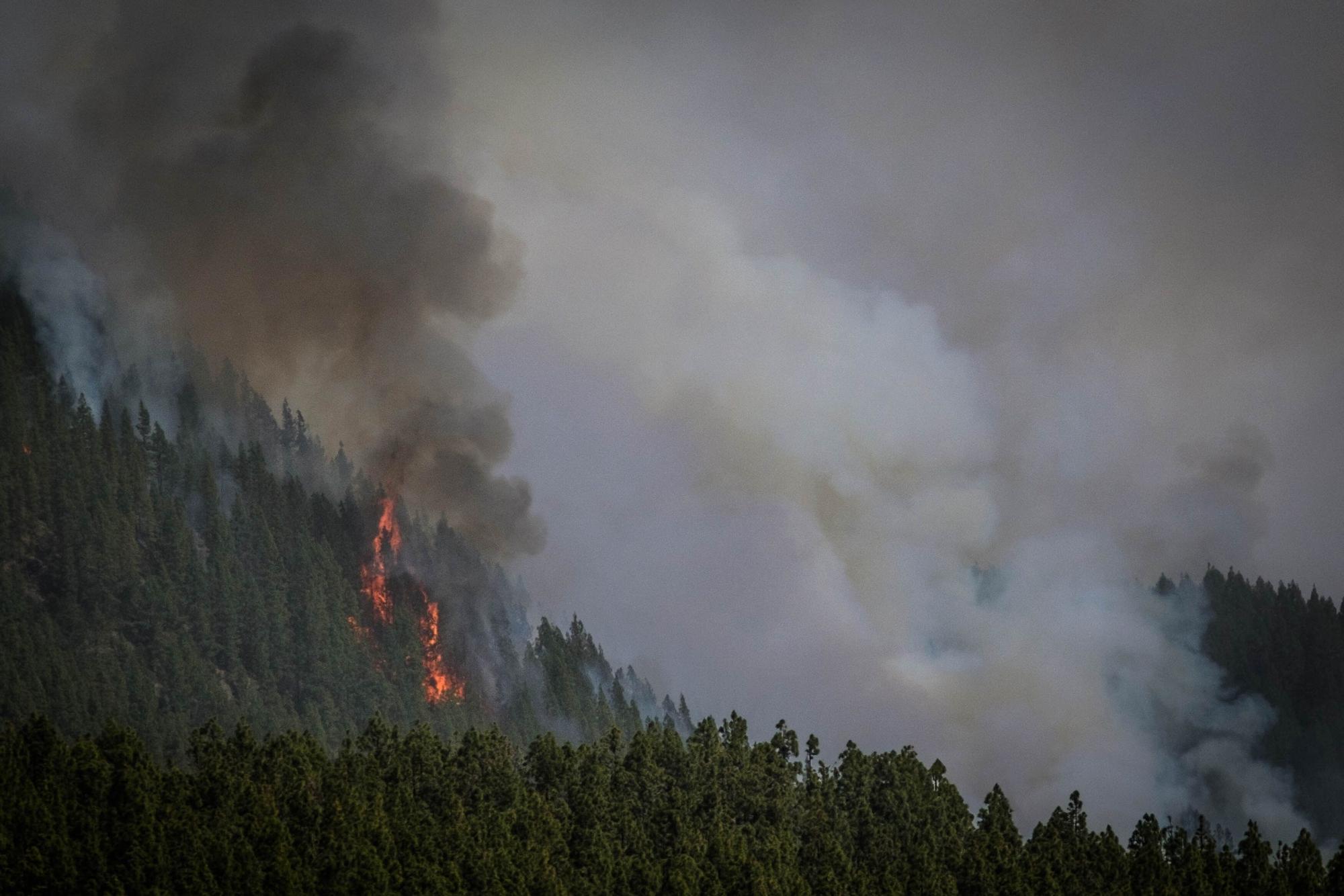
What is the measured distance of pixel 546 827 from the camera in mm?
130125

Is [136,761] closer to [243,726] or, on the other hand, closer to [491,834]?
[243,726]

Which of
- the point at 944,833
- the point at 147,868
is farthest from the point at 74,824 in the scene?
the point at 944,833

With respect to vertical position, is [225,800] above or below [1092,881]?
above

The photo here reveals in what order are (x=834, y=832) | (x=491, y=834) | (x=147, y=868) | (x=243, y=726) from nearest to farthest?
1. (x=147, y=868)
2. (x=491, y=834)
3. (x=243, y=726)
4. (x=834, y=832)

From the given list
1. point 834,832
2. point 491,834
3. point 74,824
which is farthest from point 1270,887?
point 74,824

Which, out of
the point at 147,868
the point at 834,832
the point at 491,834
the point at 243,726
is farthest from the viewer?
the point at 834,832

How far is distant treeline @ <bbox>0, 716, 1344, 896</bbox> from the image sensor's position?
108500 millimetres

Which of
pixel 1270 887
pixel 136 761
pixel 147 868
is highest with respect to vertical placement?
pixel 136 761

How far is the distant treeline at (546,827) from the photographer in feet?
356

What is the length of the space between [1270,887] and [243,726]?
91939 mm

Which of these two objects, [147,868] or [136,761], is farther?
[136,761]

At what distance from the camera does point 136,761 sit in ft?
391

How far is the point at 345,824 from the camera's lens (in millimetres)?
117938

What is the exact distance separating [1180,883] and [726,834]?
1591 inches
